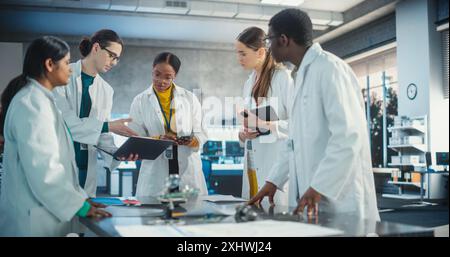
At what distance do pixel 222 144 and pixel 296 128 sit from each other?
576cm

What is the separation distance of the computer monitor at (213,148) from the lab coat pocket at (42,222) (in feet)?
19.2

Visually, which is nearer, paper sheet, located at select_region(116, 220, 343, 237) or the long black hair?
paper sheet, located at select_region(116, 220, 343, 237)

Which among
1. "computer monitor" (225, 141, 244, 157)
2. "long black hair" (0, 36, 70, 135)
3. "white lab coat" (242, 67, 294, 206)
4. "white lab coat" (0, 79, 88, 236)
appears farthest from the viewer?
"computer monitor" (225, 141, 244, 157)

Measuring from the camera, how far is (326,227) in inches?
43.5

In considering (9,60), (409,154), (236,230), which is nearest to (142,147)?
(236,230)

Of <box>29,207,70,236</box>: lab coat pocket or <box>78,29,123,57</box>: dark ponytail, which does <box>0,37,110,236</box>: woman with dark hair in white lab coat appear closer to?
<box>29,207,70,236</box>: lab coat pocket

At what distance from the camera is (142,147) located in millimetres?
2135

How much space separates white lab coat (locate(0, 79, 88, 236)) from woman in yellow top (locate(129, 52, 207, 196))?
110 centimetres

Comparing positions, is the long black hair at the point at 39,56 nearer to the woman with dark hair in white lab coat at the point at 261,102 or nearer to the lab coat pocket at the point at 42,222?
the lab coat pocket at the point at 42,222

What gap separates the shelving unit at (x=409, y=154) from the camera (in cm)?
813

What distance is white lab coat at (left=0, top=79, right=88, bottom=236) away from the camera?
1.34m

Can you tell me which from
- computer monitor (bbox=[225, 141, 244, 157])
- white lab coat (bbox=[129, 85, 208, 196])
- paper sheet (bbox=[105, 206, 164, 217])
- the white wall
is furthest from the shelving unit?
paper sheet (bbox=[105, 206, 164, 217])

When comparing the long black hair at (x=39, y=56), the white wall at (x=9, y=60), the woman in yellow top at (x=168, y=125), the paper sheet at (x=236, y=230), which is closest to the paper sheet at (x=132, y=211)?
the paper sheet at (x=236, y=230)
